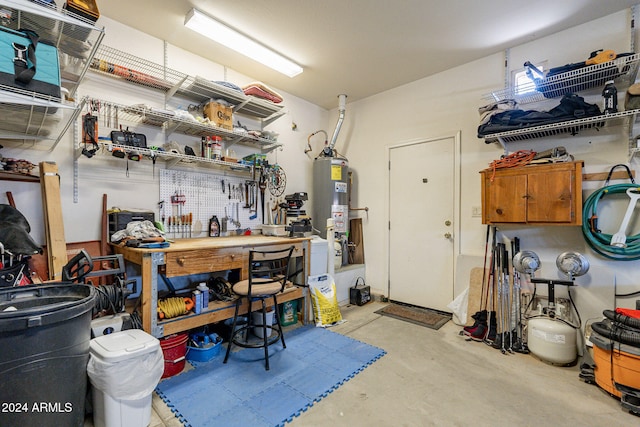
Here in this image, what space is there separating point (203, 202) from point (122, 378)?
2026 mm

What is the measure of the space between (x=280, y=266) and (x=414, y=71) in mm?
3050

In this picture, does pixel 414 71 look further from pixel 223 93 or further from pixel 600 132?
pixel 223 93

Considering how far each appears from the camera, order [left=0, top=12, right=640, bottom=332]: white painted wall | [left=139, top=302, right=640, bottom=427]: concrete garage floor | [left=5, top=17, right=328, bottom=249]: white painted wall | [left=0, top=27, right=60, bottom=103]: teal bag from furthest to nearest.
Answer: [left=0, top=12, right=640, bottom=332]: white painted wall < [left=5, top=17, right=328, bottom=249]: white painted wall < [left=139, top=302, right=640, bottom=427]: concrete garage floor < [left=0, top=27, right=60, bottom=103]: teal bag

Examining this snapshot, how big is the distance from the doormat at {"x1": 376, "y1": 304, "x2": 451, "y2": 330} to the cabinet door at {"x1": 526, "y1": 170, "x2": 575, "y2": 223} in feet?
5.03

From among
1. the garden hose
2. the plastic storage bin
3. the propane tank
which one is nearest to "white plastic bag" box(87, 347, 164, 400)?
the plastic storage bin

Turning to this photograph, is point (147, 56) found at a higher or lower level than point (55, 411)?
higher

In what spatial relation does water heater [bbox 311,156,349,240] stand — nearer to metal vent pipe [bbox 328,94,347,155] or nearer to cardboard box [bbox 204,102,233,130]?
metal vent pipe [bbox 328,94,347,155]

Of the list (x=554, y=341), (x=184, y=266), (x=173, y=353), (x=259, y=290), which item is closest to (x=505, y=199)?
(x=554, y=341)

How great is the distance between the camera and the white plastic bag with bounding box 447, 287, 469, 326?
323 cm

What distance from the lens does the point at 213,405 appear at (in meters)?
1.84

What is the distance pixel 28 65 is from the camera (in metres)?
1.52

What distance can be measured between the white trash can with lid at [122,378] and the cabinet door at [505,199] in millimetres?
3153

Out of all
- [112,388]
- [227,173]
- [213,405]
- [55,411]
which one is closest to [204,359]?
[213,405]

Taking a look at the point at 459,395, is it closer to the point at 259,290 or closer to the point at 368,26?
the point at 259,290
